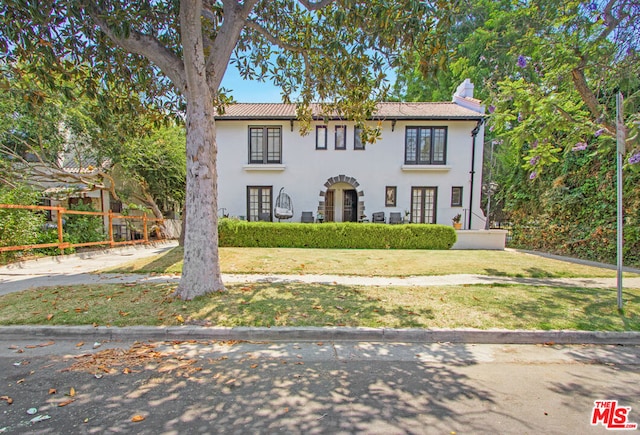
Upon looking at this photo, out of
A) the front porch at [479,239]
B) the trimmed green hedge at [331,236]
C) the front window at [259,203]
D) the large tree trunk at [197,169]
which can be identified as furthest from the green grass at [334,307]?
the front window at [259,203]

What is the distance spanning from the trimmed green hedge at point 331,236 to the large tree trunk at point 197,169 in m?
6.81

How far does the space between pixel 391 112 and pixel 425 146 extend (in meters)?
2.64

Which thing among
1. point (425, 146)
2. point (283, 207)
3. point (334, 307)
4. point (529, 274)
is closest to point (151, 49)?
point (334, 307)

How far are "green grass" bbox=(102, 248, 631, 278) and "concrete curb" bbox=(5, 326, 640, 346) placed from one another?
145 inches

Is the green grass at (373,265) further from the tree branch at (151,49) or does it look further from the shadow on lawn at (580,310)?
the tree branch at (151,49)

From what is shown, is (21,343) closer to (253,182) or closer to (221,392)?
(221,392)

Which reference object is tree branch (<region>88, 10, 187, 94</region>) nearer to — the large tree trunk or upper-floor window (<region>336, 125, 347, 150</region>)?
the large tree trunk

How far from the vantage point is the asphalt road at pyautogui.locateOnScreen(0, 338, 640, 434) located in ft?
8.10

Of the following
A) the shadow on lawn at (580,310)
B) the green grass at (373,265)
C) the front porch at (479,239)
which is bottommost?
the shadow on lawn at (580,310)

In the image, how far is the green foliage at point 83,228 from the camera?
11293mm

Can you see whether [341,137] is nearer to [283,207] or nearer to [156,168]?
[283,207]

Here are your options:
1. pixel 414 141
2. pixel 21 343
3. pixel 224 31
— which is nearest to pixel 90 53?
pixel 224 31

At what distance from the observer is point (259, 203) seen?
16250mm

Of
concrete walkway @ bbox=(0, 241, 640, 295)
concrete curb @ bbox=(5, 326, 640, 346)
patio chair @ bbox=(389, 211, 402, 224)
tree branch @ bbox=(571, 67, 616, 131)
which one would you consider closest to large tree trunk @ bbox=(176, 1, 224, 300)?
concrete curb @ bbox=(5, 326, 640, 346)
